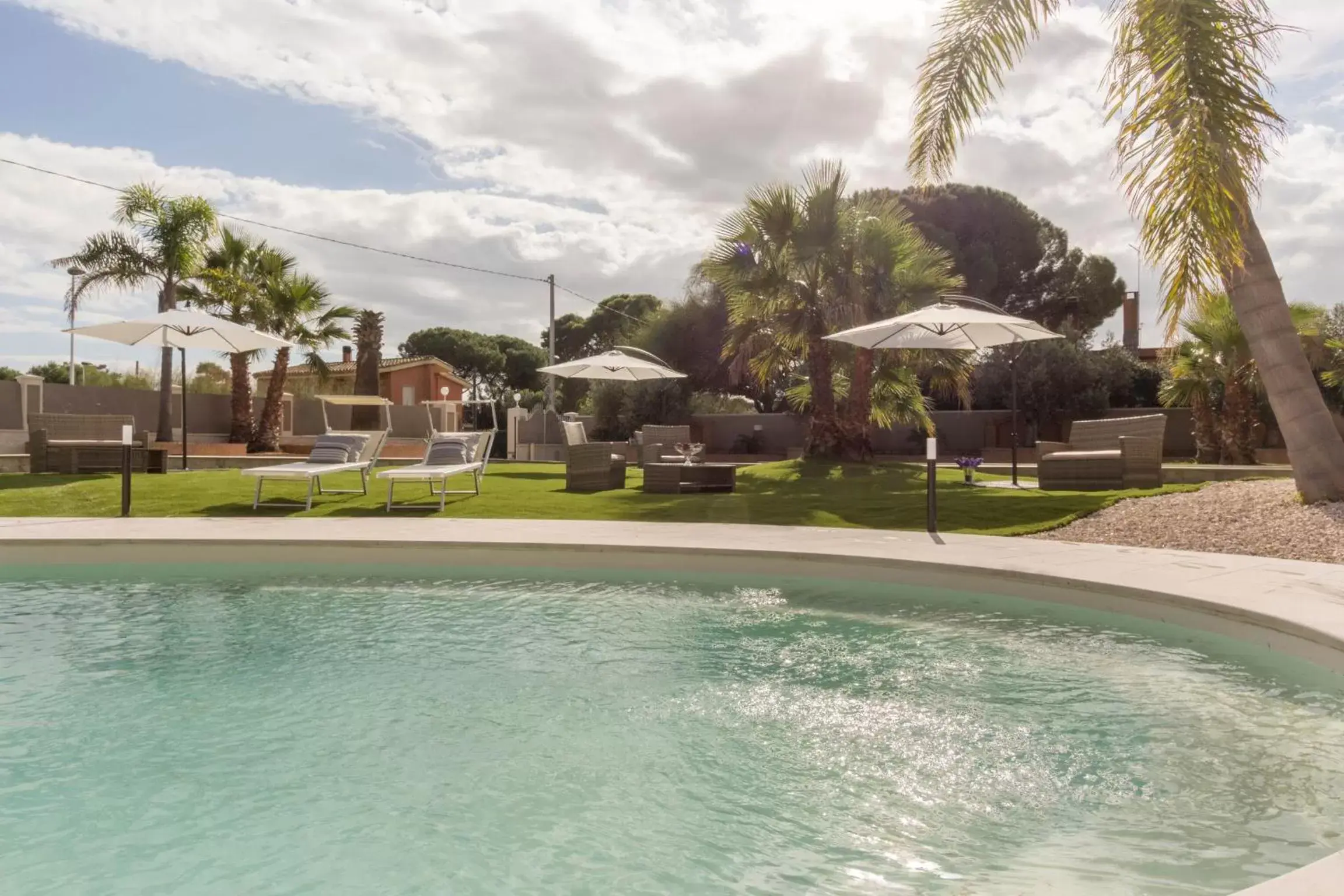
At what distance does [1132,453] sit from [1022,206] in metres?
26.0

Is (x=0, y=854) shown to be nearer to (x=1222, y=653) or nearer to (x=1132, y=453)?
(x=1222, y=653)

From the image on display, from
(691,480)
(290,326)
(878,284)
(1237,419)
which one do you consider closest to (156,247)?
(290,326)

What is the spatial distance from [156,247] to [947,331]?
17.1 m

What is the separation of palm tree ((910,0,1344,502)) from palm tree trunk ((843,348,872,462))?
298 inches

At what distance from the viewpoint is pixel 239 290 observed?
22.1 metres

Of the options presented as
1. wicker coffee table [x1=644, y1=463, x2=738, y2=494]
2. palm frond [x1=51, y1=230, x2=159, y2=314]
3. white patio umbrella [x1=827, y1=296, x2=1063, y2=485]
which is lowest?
wicker coffee table [x1=644, y1=463, x2=738, y2=494]

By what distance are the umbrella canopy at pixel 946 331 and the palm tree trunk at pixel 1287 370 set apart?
3315 mm

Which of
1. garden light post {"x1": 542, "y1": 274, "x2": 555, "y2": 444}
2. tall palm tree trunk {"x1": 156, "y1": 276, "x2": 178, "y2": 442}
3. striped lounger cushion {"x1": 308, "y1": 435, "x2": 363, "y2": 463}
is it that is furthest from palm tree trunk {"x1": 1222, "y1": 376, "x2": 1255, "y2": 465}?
tall palm tree trunk {"x1": 156, "y1": 276, "x2": 178, "y2": 442}

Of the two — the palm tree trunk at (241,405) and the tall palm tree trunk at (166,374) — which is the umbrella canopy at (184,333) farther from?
the palm tree trunk at (241,405)

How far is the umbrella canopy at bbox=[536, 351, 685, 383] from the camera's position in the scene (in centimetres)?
1720

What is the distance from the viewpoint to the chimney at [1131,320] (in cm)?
3709

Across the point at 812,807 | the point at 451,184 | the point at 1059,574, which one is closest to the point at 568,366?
the point at 451,184

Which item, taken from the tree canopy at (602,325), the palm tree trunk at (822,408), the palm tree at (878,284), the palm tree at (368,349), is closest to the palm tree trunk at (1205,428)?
the palm tree at (878,284)

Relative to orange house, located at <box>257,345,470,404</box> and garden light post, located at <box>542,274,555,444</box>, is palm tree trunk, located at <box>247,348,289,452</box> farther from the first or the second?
orange house, located at <box>257,345,470,404</box>
